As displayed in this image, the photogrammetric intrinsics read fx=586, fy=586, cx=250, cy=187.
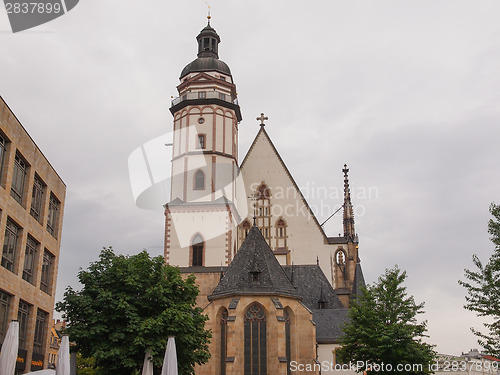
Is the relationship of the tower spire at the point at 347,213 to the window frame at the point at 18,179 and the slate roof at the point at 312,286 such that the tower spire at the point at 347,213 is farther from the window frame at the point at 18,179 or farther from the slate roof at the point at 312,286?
the window frame at the point at 18,179

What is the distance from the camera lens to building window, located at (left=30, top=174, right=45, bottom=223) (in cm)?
2663

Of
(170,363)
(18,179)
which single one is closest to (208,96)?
(18,179)

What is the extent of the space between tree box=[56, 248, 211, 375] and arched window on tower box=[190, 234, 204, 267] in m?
17.9

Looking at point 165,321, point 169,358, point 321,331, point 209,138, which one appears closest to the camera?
point 169,358

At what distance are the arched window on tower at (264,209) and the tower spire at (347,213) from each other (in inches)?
262

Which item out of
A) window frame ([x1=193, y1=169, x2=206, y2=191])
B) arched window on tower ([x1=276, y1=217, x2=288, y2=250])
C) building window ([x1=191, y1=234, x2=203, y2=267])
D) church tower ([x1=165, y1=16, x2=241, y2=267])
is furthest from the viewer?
arched window on tower ([x1=276, y1=217, x2=288, y2=250])

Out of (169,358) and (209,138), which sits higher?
(209,138)

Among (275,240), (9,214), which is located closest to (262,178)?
(275,240)

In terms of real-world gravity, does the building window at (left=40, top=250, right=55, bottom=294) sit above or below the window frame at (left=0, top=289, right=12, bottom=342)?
above

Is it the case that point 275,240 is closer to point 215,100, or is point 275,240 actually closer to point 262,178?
point 262,178

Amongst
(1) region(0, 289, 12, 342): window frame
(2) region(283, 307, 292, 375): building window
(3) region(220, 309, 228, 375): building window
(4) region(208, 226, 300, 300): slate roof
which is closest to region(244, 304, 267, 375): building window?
(4) region(208, 226, 300, 300): slate roof

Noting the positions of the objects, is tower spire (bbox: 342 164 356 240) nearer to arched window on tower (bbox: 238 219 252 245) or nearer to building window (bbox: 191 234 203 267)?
arched window on tower (bbox: 238 219 252 245)

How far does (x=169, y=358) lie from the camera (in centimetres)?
2088

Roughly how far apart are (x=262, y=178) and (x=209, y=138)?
626cm
